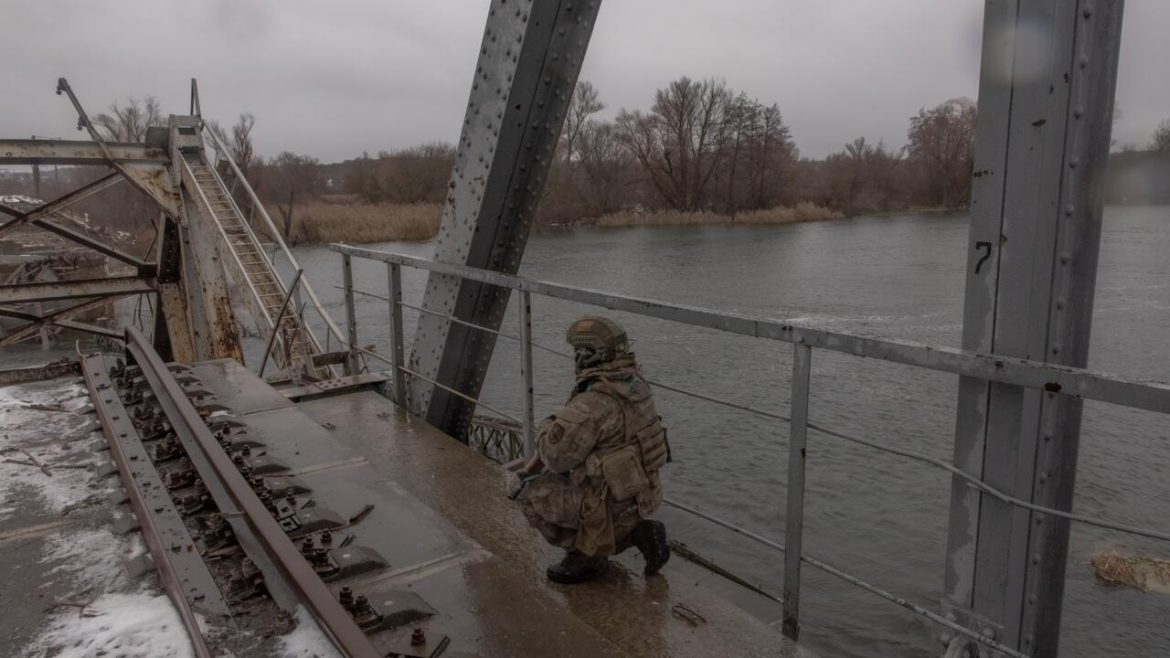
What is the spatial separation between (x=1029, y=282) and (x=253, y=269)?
789 centimetres

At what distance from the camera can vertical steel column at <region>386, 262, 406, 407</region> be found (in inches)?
206

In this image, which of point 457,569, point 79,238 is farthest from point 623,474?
point 79,238

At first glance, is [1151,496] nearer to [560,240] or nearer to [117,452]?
[117,452]

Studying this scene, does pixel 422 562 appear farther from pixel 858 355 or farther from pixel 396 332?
pixel 396 332

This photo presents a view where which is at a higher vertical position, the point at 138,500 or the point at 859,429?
the point at 138,500

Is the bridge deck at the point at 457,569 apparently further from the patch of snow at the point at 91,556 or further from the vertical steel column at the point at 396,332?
the vertical steel column at the point at 396,332

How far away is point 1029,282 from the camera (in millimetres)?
2303

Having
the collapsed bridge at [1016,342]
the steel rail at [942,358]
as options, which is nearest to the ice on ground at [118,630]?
the collapsed bridge at [1016,342]

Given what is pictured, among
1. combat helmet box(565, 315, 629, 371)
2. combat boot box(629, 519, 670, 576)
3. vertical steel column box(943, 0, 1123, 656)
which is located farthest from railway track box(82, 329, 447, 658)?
vertical steel column box(943, 0, 1123, 656)

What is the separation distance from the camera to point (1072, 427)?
2348 millimetres

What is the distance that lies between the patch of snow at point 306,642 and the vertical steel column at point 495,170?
8.19ft

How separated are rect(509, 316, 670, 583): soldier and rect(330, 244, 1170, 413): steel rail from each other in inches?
14.2

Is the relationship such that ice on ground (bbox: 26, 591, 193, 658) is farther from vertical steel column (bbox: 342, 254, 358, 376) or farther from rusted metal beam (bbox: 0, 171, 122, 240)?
rusted metal beam (bbox: 0, 171, 122, 240)

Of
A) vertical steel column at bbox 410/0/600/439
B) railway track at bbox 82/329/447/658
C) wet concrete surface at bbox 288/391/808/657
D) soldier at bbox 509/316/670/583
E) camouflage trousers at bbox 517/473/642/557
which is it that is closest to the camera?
railway track at bbox 82/329/447/658
